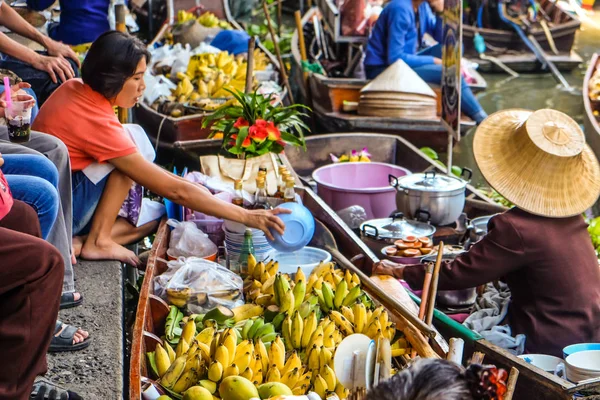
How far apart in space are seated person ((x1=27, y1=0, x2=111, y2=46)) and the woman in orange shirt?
278 centimetres

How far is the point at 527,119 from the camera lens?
355cm

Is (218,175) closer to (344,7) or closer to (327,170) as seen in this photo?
(327,170)

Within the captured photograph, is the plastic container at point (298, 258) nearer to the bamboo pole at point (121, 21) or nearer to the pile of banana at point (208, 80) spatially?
the bamboo pole at point (121, 21)

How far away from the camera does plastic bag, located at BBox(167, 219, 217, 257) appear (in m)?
4.04

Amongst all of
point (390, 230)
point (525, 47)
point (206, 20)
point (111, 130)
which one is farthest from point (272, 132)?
point (525, 47)

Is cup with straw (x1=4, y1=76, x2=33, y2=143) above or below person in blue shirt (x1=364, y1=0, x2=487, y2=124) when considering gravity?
above

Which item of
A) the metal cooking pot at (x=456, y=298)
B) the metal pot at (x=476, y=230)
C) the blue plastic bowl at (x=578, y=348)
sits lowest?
the metal cooking pot at (x=456, y=298)

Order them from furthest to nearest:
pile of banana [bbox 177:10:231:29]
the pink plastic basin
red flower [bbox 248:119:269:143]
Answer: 1. pile of banana [bbox 177:10:231:29]
2. the pink plastic basin
3. red flower [bbox 248:119:269:143]

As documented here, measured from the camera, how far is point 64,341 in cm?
303

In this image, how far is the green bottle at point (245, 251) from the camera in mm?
3949

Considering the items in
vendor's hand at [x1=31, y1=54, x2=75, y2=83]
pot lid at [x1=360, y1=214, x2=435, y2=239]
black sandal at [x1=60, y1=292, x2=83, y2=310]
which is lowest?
pot lid at [x1=360, y1=214, x2=435, y2=239]

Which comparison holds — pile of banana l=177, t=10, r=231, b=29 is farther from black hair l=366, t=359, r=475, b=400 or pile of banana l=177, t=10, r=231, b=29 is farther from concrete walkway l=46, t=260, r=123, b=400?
black hair l=366, t=359, r=475, b=400

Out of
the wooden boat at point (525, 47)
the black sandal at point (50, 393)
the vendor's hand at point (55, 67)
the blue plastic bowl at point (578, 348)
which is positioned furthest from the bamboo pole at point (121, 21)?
the wooden boat at point (525, 47)

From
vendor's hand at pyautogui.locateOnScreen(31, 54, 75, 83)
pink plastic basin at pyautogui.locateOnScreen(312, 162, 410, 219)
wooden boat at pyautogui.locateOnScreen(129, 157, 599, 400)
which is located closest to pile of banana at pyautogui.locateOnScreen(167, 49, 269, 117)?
pink plastic basin at pyautogui.locateOnScreen(312, 162, 410, 219)
